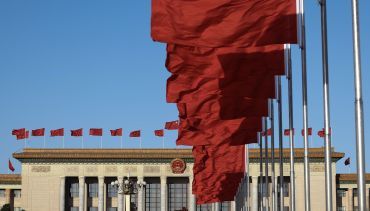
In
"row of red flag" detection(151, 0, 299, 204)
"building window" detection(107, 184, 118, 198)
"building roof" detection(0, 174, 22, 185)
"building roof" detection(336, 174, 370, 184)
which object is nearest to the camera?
"row of red flag" detection(151, 0, 299, 204)

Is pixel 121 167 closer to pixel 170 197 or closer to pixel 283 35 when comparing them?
pixel 170 197

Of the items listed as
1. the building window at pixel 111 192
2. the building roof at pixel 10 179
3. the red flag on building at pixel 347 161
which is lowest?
the building window at pixel 111 192

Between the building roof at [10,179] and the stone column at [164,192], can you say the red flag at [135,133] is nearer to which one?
the stone column at [164,192]

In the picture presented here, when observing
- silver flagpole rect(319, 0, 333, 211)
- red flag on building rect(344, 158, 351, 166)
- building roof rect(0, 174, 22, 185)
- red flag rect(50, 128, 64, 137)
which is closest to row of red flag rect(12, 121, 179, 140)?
red flag rect(50, 128, 64, 137)

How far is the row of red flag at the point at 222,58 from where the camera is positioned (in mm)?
19344

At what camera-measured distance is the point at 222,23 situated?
64.8 ft

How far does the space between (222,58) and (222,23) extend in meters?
3.73

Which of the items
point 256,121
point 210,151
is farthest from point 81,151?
point 256,121

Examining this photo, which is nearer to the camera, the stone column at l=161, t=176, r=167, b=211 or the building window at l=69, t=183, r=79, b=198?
the stone column at l=161, t=176, r=167, b=211

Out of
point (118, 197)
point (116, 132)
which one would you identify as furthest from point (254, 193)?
point (116, 132)

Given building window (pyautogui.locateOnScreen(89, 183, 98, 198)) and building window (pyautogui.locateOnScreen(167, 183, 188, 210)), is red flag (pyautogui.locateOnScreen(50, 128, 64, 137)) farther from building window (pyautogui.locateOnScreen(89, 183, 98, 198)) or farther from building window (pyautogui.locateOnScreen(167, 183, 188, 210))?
building window (pyautogui.locateOnScreen(167, 183, 188, 210))

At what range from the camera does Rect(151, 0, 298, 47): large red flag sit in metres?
19.0

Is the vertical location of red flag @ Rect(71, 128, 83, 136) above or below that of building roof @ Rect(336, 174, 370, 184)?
above

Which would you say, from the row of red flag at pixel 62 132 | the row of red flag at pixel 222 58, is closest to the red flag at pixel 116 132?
the row of red flag at pixel 62 132
